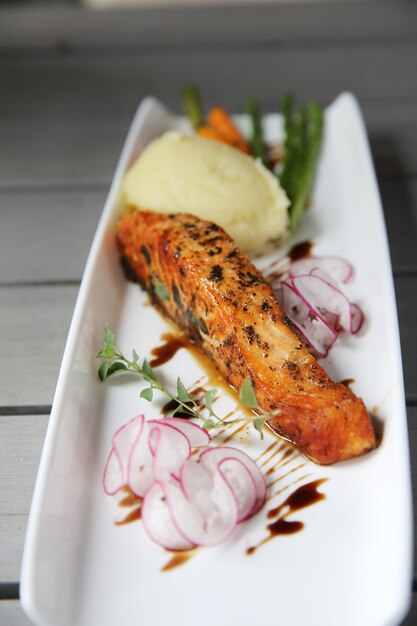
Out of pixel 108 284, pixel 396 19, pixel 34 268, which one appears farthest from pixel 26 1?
pixel 108 284

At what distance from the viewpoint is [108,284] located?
271cm

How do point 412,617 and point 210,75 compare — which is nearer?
point 412,617

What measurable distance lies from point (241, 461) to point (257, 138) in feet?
6.58

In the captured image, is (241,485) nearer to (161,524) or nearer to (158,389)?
(161,524)

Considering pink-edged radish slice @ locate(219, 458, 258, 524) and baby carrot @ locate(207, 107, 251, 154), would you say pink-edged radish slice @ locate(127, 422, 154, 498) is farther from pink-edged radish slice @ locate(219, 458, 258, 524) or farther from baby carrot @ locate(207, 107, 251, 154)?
baby carrot @ locate(207, 107, 251, 154)

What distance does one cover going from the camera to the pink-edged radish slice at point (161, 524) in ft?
6.06

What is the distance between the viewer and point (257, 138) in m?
3.54

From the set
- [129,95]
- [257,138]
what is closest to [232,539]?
[257,138]

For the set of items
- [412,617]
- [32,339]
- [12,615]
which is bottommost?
[412,617]

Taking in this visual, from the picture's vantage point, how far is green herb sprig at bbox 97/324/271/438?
213cm

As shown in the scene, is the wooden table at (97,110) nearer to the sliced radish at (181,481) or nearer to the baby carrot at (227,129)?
the sliced radish at (181,481)

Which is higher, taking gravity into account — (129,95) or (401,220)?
(129,95)

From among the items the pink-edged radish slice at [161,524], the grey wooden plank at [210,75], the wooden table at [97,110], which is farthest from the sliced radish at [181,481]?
the grey wooden plank at [210,75]

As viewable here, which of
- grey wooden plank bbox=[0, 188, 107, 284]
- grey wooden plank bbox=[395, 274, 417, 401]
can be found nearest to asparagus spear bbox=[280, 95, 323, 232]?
grey wooden plank bbox=[395, 274, 417, 401]
